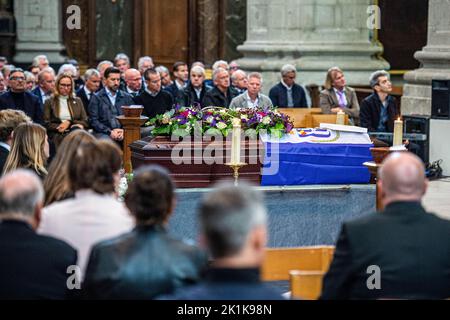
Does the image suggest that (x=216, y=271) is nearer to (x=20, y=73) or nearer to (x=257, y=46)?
(x=20, y=73)

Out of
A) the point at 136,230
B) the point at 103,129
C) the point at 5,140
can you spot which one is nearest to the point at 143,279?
the point at 136,230

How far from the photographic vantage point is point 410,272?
5.20 m

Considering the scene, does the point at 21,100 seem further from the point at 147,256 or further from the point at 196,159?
the point at 147,256

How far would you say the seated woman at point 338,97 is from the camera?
15055 millimetres

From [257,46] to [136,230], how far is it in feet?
48.5

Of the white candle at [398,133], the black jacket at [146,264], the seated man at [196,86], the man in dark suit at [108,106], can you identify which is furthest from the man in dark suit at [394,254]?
the seated man at [196,86]

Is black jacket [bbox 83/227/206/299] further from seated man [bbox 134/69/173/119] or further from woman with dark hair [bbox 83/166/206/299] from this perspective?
seated man [bbox 134/69/173/119]

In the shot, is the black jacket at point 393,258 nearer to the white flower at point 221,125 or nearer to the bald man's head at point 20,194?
the bald man's head at point 20,194

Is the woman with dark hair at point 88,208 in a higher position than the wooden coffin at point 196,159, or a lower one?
higher

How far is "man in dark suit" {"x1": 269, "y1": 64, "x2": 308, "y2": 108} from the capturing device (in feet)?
53.0

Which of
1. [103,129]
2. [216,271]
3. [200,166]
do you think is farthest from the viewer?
[103,129]

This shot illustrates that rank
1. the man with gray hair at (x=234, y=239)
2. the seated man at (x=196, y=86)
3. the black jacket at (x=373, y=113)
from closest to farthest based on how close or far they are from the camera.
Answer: the man with gray hair at (x=234, y=239) < the black jacket at (x=373, y=113) < the seated man at (x=196, y=86)

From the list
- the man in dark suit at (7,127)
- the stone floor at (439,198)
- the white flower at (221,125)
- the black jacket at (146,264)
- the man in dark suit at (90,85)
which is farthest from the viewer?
the man in dark suit at (90,85)

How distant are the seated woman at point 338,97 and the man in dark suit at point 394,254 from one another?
32.0ft
